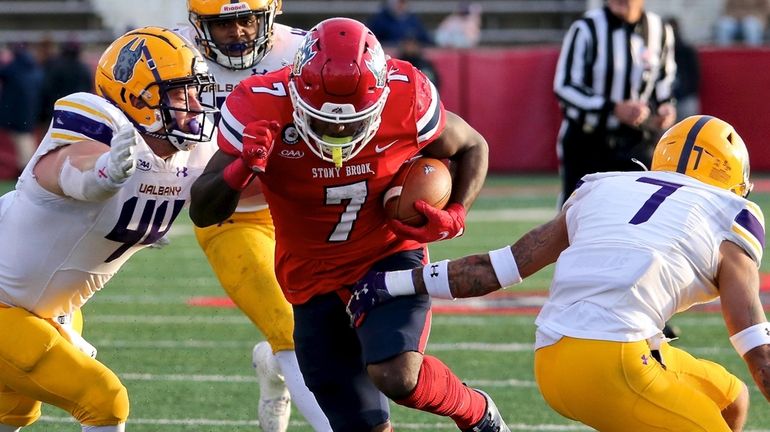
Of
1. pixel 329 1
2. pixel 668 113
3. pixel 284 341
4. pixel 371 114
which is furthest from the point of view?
pixel 329 1

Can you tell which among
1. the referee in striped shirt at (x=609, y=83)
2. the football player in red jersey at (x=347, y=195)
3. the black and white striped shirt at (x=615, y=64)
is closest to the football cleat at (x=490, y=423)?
the football player in red jersey at (x=347, y=195)

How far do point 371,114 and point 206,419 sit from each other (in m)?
1.83

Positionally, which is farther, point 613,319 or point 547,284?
point 547,284

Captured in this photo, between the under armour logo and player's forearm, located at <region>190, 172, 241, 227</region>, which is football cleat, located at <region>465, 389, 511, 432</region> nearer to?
the under armour logo

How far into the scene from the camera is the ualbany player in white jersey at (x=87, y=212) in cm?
374

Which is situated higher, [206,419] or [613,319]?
[613,319]

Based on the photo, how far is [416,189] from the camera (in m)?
3.87

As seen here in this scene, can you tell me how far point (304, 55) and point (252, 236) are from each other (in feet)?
3.74

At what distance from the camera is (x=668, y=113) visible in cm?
655

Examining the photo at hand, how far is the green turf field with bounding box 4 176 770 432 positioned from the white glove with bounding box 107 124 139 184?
158 centimetres

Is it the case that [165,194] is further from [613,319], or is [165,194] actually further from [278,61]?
[613,319]

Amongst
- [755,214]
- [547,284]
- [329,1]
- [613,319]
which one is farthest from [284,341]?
[329,1]

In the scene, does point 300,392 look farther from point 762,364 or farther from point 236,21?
point 762,364

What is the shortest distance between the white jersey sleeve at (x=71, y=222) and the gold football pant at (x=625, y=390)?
131 centimetres
